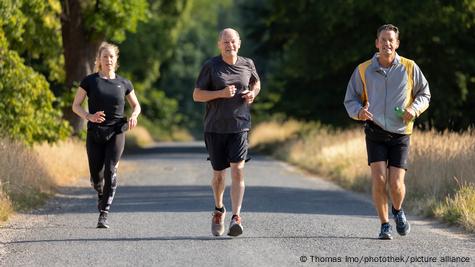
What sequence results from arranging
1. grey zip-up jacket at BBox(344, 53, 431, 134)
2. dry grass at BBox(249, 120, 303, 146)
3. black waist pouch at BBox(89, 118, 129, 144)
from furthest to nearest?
1. dry grass at BBox(249, 120, 303, 146)
2. black waist pouch at BBox(89, 118, 129, 144)
3. grey zip-up jacket at BBox(344, 53, 431, 134)

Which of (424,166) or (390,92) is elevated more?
(390,92)

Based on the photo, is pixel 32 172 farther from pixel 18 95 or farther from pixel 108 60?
pixel 108 60

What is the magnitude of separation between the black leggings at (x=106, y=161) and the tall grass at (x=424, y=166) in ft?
12.5

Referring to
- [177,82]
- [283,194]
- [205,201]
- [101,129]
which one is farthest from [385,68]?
[177,82]

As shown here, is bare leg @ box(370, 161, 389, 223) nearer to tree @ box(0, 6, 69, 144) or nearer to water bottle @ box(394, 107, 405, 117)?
water bottle @ box(394, 107, 405, 117)

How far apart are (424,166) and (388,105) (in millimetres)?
6099

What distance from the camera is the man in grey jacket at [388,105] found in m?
10.2

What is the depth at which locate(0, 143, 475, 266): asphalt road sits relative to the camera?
29.7ft

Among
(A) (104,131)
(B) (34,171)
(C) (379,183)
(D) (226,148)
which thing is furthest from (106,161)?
(B) (34,171)

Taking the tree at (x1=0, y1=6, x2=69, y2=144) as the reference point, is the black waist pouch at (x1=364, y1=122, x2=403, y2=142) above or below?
above

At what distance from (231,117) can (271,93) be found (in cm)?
3948

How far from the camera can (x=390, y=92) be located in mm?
10258

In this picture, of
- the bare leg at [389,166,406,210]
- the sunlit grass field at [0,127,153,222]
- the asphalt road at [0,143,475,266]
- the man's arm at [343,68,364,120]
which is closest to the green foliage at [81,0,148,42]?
the sunlit grass field at [0,127,153,222]

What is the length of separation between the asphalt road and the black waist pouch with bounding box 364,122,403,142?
3.17 feet
